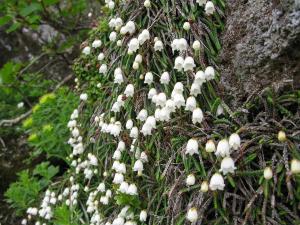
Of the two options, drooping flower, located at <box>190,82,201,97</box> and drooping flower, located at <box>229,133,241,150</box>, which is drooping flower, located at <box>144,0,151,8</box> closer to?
drooping flower, located at <box>190,82,201,97</box>

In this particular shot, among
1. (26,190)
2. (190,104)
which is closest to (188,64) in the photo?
(190,104)

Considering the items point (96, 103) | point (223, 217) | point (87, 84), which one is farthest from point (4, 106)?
point (223, 217)

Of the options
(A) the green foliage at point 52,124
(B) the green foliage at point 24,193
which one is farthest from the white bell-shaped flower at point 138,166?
(B) the green foliage at point 24,193

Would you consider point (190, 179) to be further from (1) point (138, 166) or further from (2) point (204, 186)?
(1) point (138, 166)

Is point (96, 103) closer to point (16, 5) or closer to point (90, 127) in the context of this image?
point (90, 127)

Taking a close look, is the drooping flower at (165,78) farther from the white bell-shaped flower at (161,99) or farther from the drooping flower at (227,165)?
the drooping flower at (227,165)

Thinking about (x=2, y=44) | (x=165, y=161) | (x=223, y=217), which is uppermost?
(x=2, y=44)
